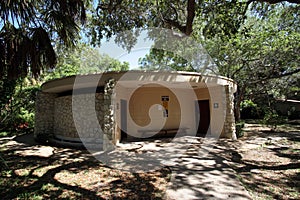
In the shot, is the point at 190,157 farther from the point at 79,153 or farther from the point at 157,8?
the point at 157,8

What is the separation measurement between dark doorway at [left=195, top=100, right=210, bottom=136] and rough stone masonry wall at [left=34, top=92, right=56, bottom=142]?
27.5 feet

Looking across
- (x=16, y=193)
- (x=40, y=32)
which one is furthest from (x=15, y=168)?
(x=40, y=32)

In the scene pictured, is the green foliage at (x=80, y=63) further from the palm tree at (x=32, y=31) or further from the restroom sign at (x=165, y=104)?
the restroom sign at (x=165, y=104)

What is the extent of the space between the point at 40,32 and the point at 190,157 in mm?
5651

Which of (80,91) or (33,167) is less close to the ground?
(80,91)

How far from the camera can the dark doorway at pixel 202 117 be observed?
435 inches

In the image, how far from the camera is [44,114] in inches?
418

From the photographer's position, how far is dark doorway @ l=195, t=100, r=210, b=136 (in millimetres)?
11055

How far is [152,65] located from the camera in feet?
72.3

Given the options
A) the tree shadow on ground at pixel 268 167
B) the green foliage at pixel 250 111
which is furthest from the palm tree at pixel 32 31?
the green foliage at pixel 250 111

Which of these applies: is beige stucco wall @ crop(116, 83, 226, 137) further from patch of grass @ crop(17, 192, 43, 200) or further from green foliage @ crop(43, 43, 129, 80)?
patch of grass @ crop(17, 192, 43, 200)

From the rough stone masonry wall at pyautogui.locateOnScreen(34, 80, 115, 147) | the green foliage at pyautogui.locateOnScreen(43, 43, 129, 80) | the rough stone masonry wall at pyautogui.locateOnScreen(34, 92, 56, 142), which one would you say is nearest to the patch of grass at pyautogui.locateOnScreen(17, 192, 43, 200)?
the rough stone masonry wall at pyautogui.locateOnScreen(34, 80, 115, 147)

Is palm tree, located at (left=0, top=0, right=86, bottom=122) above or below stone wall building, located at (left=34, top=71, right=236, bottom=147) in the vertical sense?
above

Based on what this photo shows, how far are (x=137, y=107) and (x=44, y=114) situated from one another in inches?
205
